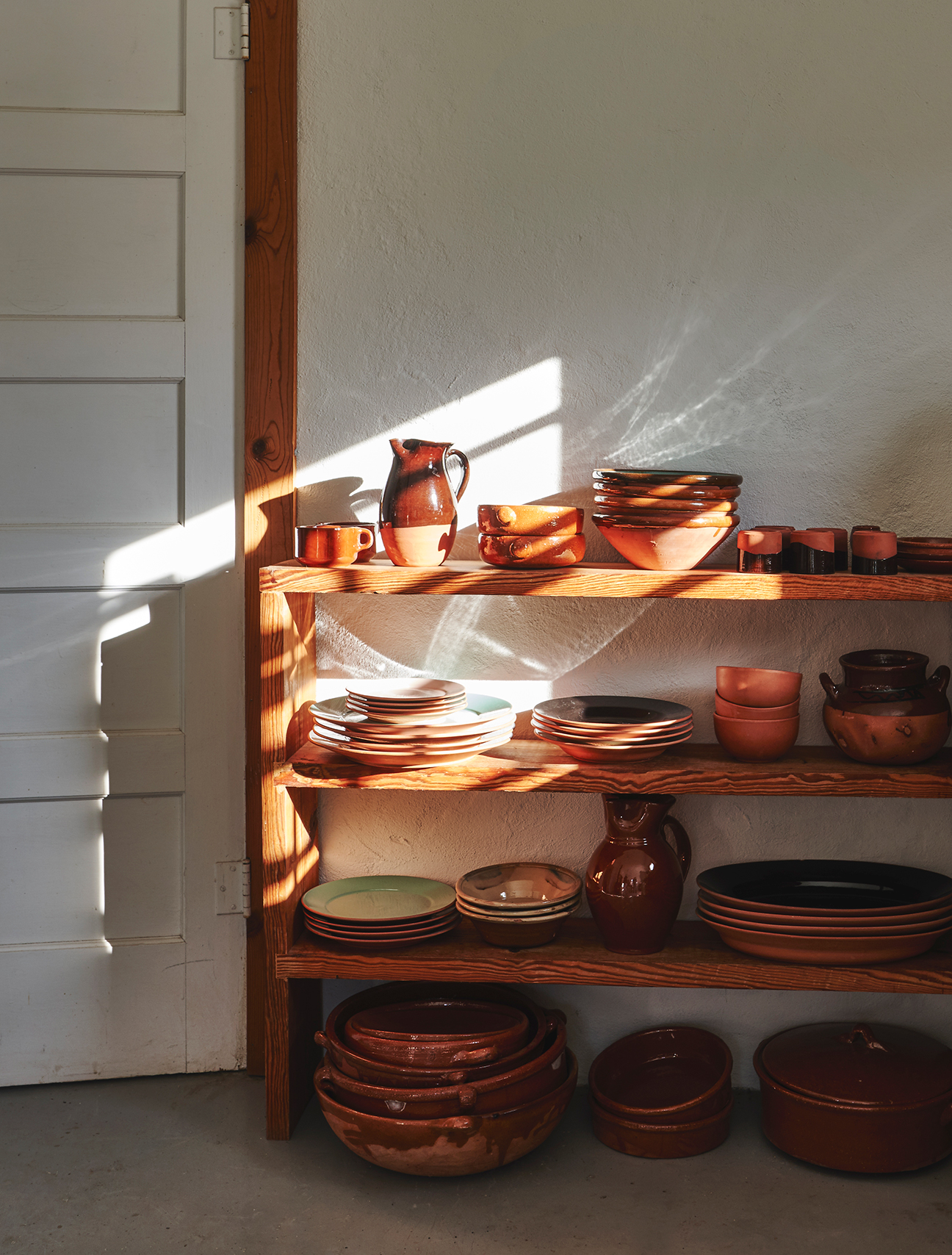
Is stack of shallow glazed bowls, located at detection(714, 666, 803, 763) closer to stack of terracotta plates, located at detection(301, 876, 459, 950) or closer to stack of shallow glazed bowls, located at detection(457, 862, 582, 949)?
stack of shallow glazed bowls, located at detection(457, 862, 582, 949)

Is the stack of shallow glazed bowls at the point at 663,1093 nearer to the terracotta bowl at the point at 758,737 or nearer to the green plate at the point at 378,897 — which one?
the green plate at the point at 378,897

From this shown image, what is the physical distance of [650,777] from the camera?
1957mm

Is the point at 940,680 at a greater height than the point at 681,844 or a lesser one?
greater

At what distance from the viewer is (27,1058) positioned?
7.48 ft

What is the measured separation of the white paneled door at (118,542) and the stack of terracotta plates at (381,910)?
27 centimetres

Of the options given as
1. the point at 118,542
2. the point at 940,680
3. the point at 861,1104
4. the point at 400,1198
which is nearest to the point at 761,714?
the point at 940,680

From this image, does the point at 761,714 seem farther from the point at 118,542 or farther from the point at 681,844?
the point at 118,542

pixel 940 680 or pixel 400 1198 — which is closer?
pixel 400 1198

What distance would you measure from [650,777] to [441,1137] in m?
0.73

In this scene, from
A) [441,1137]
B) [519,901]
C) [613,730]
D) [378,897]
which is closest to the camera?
[441,1137]

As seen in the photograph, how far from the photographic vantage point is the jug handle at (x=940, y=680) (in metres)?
2.03

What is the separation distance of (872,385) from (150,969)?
1944 mm

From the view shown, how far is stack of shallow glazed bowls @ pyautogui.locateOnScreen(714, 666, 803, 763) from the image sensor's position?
6.68 feet

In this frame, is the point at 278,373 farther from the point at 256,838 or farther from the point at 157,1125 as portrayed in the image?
the point at 157,1125
